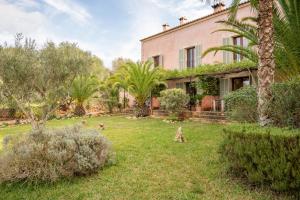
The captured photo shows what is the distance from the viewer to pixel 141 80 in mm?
19797

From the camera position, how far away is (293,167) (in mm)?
4379

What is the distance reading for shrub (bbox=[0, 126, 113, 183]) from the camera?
564 centimetres

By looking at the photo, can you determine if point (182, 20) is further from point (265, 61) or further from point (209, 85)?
point (265, 61)

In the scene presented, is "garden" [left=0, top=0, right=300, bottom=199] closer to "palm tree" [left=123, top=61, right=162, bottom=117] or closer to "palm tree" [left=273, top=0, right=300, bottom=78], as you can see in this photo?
"palm tree" [left=273, top=0, right=300, bottom=78]

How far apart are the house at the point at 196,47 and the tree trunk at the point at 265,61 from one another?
995 cm

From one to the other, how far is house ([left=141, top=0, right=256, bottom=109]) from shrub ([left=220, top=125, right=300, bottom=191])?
1110 centimetres

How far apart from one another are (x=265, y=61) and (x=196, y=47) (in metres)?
15.1

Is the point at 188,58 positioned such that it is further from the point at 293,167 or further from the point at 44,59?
the point at 293,167

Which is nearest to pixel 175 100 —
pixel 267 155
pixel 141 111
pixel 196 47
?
pixel 141 111

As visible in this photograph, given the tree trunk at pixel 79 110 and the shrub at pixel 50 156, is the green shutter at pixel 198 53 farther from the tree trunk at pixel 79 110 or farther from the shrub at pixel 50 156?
the shrub at pixel 50 156

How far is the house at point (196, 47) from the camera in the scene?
58.1 ft

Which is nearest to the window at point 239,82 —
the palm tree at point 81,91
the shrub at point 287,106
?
the palm tree at point 81,91

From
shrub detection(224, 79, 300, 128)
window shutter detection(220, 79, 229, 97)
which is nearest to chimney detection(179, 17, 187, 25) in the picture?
window shutter detection(220, 79, 229, 97)

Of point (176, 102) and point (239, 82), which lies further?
point (239, 82)
